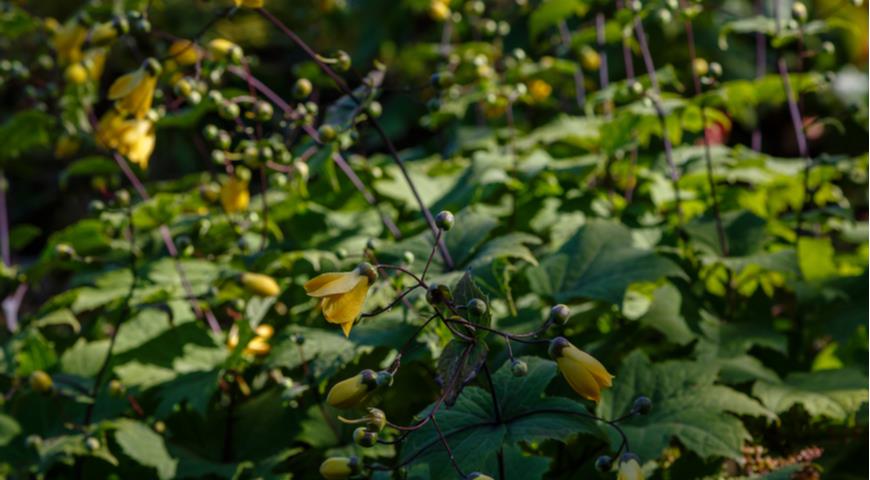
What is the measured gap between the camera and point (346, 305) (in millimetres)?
1186

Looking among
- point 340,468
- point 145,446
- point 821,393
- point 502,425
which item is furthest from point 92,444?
point 821,393

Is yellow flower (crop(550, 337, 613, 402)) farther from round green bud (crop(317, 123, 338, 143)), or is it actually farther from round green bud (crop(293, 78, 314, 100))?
round green bud (crop(293, 78, 314, 100))

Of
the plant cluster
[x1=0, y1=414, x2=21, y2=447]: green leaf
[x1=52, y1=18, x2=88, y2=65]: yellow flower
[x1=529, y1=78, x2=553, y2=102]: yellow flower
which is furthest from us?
[x1=529, y1=78, x2=553, y2=102]: yellow flower

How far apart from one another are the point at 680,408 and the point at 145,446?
100 centimetres

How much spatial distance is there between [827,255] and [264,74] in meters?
4.13

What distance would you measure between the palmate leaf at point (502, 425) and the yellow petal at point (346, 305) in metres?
0.20

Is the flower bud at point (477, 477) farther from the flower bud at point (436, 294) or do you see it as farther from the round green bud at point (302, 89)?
the round green bud at point (302, 89)

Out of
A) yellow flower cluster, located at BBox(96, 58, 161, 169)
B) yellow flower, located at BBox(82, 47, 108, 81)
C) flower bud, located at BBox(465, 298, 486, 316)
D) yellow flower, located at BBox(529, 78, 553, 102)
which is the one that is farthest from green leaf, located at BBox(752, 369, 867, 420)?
yellow flower, located at BBox(82, 47, 108, 81)

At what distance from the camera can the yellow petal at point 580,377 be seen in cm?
115

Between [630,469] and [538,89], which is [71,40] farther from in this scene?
[630,469]

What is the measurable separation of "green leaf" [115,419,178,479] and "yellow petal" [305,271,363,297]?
711 millimetres

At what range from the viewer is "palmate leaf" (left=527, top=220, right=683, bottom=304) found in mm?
1736

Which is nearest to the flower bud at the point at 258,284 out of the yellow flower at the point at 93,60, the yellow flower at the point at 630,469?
the yellow flower at the point at 630,469

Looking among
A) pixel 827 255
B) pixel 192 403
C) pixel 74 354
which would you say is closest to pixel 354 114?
pixel 192 403
